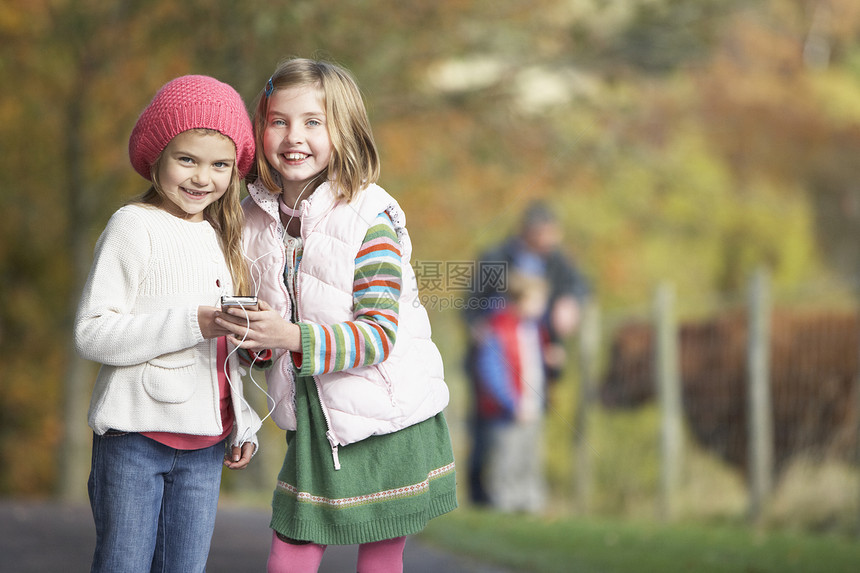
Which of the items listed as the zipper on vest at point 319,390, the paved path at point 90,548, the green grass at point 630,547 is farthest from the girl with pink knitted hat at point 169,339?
the green grass at point 630,547

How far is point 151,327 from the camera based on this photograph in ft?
6.38

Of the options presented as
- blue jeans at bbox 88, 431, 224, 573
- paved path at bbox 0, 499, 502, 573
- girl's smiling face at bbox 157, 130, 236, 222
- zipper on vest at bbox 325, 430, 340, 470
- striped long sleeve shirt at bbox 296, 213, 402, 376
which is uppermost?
girl's smiling face at bbox 157, 130, 236, 222

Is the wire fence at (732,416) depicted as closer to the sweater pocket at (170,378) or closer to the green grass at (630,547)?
the green grass at (630,547)

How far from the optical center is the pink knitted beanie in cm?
202

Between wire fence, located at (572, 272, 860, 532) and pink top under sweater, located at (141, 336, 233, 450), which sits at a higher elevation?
pink top under sweater, located at (141, 336, 233, 450)

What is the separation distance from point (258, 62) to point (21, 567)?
3510 mm

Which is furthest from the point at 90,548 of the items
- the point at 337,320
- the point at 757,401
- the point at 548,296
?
the point at 757,401

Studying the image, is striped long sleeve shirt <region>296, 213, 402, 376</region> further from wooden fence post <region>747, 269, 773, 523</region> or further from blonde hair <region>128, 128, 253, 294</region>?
wooden fence post <region>747, 269, 773, 523</region>

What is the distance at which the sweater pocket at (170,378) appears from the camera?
197cm

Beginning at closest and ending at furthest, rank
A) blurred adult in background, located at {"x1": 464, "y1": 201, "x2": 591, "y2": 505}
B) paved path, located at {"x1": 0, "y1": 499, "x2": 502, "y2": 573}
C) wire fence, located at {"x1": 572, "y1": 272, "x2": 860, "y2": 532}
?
1. paved path, located at {"x1": 0, "y1": 499, "x2": 502, "y2": 573}
2. wire fence, located at {"x1": 572, "y1": 272, "x2": 860, "y2": 532}
3. blurred adult in background, located at {"x1": 464, "y1": 201, "x2": 591, "y2": 505}

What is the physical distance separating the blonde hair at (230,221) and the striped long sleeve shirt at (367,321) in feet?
0.43

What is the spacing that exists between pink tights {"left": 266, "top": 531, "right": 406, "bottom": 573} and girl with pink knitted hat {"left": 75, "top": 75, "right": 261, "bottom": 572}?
6.0 inches

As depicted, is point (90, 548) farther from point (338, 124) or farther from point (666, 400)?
point (666, 400)

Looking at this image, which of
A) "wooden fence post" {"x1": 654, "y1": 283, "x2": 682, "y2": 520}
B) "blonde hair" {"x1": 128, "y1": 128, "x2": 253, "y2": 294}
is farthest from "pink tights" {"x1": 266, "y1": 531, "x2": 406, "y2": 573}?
"wooden fence post" {"x1": 654, "y1": 283, "x2": 682, "y2": 520}
